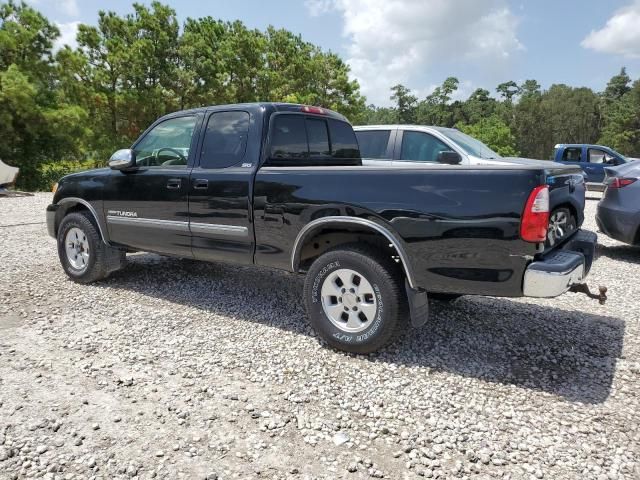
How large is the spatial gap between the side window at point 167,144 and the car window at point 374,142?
399cm

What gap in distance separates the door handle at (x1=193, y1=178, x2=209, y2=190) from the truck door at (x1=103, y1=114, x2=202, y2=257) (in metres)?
0.12

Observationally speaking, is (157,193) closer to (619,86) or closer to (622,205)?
(622,205)

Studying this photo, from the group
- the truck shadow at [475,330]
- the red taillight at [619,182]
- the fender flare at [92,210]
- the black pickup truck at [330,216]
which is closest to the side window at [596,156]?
the red taillight at [619,182]

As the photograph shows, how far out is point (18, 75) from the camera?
1983cm

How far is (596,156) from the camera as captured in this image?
16516 millimetres

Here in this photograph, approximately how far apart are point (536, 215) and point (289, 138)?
2.32m

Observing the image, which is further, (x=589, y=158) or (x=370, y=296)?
(x=589, y=158)

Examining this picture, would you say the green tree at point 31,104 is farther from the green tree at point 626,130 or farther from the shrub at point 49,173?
the green tree at point 626,130

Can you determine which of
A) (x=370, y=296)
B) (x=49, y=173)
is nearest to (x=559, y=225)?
(x=370, y=296)

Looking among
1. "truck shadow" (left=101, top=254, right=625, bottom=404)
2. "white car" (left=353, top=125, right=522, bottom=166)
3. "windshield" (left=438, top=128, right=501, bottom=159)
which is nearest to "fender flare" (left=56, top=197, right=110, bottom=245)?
"truck shadow" (left=101, top=254, right=625, bottom=404)

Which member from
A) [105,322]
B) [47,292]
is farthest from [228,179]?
[47,292]

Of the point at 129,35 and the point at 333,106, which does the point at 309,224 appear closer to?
the point at 129,35

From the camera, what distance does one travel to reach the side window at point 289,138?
4238 millimetres

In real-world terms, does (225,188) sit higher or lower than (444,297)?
higher
